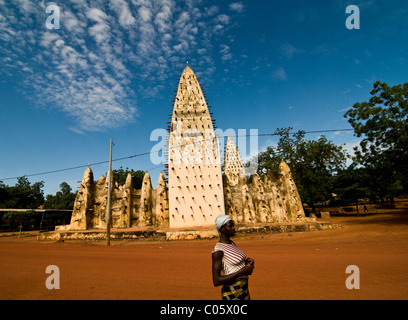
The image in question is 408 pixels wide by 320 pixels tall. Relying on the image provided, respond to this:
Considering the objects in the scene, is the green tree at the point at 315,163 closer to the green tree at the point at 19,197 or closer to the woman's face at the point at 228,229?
the woman's face at the point at 228,229

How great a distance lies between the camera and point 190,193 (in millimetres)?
20125

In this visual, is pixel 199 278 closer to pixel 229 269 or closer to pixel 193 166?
pixel 229 269

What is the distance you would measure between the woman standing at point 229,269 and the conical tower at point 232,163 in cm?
3165

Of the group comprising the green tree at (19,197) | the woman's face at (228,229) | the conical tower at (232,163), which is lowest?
the green tree at (19,197)

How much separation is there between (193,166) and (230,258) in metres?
18.0

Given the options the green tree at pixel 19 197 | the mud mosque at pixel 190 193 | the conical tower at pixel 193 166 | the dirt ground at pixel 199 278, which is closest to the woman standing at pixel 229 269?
the dirt ground at pixel 199 278

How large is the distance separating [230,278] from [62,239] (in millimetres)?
21003

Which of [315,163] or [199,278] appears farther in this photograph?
[315,163]

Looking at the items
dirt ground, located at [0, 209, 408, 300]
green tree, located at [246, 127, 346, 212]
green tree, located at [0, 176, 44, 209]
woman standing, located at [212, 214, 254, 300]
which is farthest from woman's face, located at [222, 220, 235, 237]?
green tree, located at [0, 176, 44, 209]

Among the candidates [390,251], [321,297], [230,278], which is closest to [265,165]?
[390,251]

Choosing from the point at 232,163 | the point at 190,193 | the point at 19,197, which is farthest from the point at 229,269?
the point at 19,197

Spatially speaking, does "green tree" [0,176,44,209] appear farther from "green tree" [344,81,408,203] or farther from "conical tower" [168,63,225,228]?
"green tree" [344,81,408,203]

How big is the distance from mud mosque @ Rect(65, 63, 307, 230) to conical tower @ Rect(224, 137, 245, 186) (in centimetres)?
953

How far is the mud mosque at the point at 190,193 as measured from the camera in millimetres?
20078
